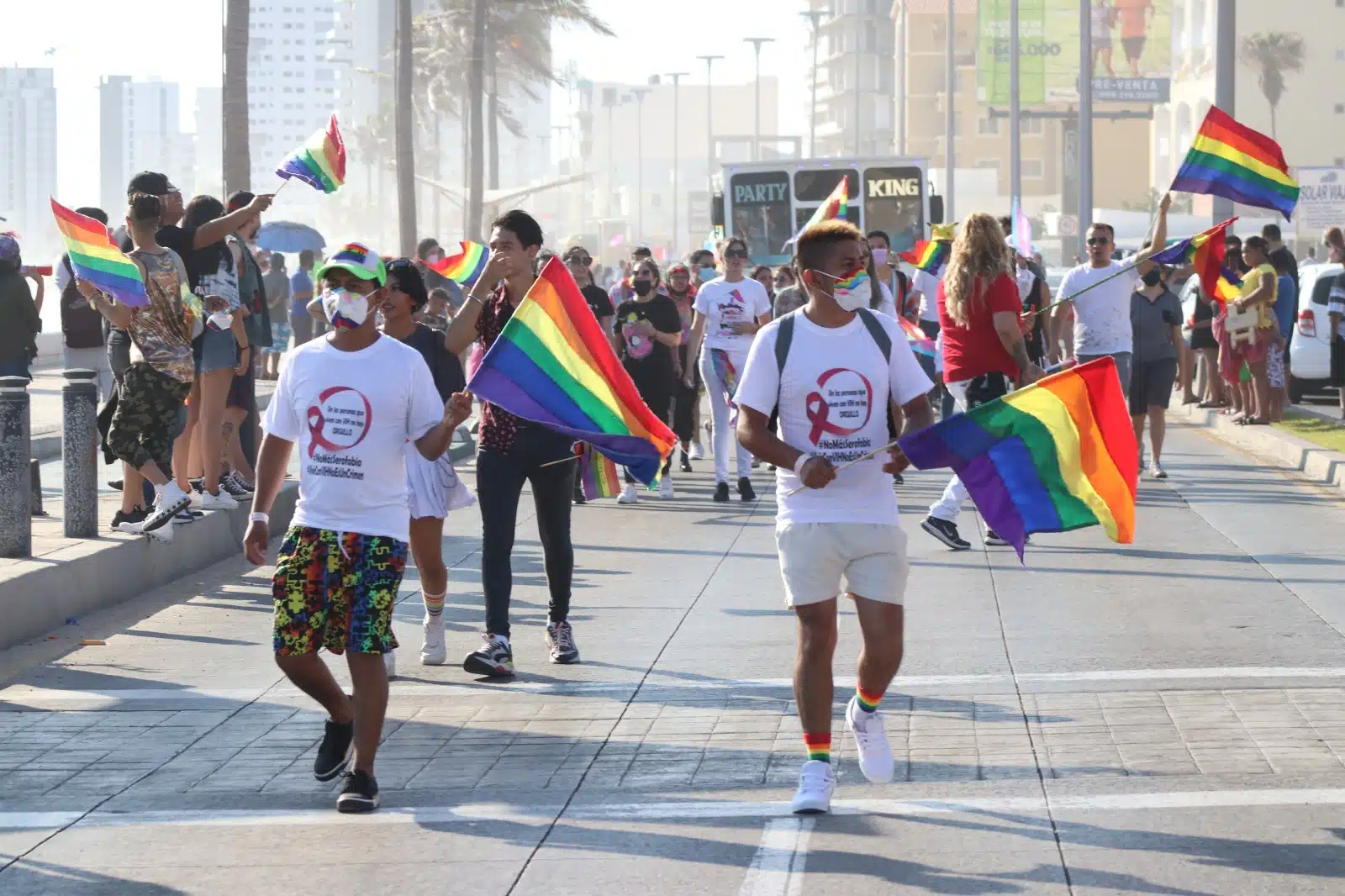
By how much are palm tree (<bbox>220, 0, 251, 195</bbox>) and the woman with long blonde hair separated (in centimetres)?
1260

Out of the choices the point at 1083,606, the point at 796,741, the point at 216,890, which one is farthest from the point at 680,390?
the point at 216,890

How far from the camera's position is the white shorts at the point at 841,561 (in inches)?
250

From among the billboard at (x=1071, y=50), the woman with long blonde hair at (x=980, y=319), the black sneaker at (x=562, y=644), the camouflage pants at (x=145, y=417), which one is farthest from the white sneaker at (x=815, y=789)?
the billboard at (x=1071, y=50)

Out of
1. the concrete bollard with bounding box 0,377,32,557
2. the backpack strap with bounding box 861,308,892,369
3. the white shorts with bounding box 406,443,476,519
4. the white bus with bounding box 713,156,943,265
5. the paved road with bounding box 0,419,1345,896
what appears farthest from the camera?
the white bus with bounding box 713,156,943,265

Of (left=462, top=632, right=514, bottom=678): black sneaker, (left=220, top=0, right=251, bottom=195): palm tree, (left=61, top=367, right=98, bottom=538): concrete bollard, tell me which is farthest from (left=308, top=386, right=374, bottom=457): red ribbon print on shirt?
(left=220, top=0, right=251, bottom=195): palm tree

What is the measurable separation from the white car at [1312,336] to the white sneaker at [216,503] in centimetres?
1474

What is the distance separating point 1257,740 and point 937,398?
16.6m

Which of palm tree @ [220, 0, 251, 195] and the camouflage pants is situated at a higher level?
palm tree @ [220, 0, 251, 195]

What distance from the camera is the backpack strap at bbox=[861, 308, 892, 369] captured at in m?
6.42

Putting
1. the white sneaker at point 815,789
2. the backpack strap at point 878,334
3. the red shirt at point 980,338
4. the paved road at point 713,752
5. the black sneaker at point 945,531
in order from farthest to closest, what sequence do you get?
the black sneaker at point 945,531, the red shirt at point 980,338, the backpack strap at point 878,334, the white sneaker at point 815,789, the paved road at point 713,752

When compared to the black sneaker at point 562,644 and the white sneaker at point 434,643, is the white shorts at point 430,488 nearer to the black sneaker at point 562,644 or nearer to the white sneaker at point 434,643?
the white sneaker at point 434,643

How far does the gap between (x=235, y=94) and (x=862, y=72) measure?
146 meters

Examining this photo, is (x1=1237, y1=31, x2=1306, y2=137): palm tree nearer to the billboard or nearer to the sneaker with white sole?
the billboard

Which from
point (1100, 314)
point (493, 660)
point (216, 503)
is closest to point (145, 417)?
point (216, 503)
